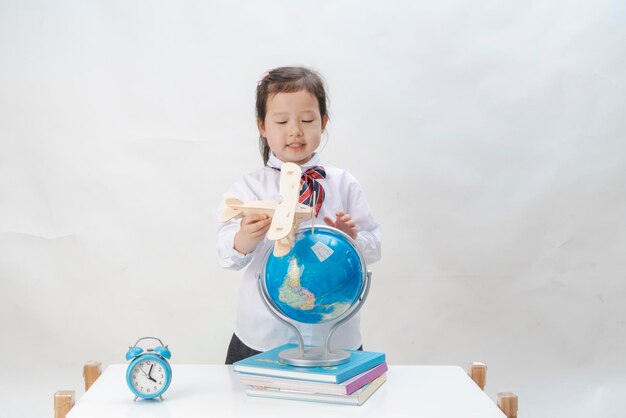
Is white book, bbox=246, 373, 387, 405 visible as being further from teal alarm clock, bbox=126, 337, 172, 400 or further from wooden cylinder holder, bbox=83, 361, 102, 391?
wooden cylinder holder, bbox=83, 361, 102, 391

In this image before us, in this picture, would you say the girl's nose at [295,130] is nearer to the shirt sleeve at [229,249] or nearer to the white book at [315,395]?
the shirt sleeve at [229,249]

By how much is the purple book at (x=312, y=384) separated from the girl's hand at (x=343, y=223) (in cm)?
41

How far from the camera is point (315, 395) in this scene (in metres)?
2.19

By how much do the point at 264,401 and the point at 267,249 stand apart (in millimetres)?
592

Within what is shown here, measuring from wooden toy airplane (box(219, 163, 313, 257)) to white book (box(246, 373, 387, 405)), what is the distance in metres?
0.34

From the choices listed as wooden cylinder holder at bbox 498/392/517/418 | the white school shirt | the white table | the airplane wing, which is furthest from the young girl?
wooden cylinder holder at bbox 498/392/517/418

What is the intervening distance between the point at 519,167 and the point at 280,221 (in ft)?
6.57

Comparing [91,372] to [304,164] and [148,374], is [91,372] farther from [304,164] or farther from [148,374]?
[304,164]

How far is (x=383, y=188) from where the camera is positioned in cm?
389

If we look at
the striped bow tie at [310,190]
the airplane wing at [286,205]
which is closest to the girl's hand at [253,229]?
the airplane wing at [286,205]

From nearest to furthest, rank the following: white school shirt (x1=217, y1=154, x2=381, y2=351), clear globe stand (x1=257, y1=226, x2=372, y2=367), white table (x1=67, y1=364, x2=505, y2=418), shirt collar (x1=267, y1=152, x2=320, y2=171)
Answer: white table (x1=67, y1=364, x2=505, y2=418), clear globe stand (x1=257, y1=226, x2=372, y2=367), white school shirt (x1=217, y1=154, x2=381, y2=351), shirt collar (x1=267, y1=152, x2=320, y2=171)

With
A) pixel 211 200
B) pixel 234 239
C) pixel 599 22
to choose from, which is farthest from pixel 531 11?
pixel 234 239

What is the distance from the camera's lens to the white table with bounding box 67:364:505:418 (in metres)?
2.11

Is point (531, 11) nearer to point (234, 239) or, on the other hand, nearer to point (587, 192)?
point (587, 192)
